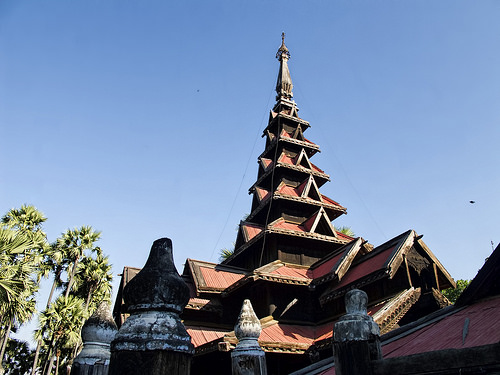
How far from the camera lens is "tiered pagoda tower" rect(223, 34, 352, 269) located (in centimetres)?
1684

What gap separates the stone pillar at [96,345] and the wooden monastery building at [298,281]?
6.14m

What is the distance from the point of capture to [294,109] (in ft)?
83.3

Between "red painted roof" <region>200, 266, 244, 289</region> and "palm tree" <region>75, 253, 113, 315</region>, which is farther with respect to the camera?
"palm tree" <region>75, 253, 113, 315</region>

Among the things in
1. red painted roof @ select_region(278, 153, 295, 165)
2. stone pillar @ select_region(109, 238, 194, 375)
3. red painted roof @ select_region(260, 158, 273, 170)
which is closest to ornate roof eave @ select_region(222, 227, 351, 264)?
red painted roof @ select_region(278, 153, 295, 165)

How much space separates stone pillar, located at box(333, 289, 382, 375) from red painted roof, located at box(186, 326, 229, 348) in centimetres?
963

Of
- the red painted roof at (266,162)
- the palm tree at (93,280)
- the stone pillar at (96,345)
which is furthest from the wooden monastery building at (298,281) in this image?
the palm tree at (93,280)

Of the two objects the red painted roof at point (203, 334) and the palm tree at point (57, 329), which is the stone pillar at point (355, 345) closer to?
the red painted roof at point (203, 334)

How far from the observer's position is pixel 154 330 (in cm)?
187

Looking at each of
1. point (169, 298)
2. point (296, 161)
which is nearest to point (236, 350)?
point (169, 298)

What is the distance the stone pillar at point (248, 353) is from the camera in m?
3.77

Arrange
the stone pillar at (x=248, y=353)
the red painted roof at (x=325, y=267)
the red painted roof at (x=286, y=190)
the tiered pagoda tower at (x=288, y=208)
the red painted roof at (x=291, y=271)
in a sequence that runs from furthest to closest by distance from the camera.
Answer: the red painted roof at (x=286, y=190)
the tiered pagoda tower at (x=288, y=208)
the red painted roof at (x=291, y=271)
the red painted roof at (x=325, y=267)
the stone pillar at (x=248, y=353)

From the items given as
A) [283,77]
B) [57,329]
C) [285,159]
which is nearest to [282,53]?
[283,77]

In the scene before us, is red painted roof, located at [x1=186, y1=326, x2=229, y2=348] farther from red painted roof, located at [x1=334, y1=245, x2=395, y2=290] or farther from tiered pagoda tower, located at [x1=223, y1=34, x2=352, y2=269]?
red painted roof, located at [x1=334, y1=245, x2=395, y2=290]

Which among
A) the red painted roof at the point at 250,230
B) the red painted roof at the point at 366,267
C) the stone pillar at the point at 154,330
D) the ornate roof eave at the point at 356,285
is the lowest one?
the stone pillar at the point at 154,330
